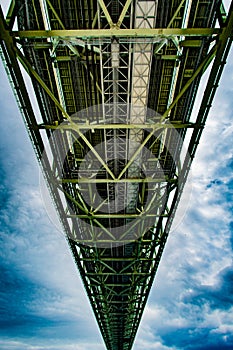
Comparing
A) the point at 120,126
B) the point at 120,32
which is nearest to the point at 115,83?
the point at 120,126

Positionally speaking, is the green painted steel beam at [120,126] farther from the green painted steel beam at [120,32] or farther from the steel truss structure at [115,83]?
the green painted steel beam at [120,32]

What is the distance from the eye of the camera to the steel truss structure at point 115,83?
8.40 m

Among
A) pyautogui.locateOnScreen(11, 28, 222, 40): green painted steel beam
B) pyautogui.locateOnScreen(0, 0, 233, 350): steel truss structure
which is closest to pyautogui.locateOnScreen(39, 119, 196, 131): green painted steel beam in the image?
pyautogui.locateOnScreen(0, 0, 233, 350): steel truss structure

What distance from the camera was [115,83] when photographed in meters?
10.4

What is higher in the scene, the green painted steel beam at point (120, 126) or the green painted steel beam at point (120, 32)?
the green painted steel beam at point (120, 32)

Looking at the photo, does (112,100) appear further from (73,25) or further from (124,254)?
(124,254)

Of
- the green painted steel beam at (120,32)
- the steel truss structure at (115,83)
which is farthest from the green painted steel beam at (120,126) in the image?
the green painted steel beam at (120,32)

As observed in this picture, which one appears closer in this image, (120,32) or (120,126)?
(120,32)

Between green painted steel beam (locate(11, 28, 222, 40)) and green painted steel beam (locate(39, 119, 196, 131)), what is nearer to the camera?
green painted steel beam (locate(11, 28, 222, 40))

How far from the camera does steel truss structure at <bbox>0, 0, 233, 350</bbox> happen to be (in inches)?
331

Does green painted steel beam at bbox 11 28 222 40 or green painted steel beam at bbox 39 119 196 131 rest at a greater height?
green painted steel beam at bbox 11 28 222 40

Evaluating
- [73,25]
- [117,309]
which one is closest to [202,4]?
[73,25]

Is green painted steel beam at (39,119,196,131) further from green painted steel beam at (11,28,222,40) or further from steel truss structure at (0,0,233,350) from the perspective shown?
green painted steel beam at (11,28,222,40)

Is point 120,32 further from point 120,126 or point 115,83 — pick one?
point 120,126
